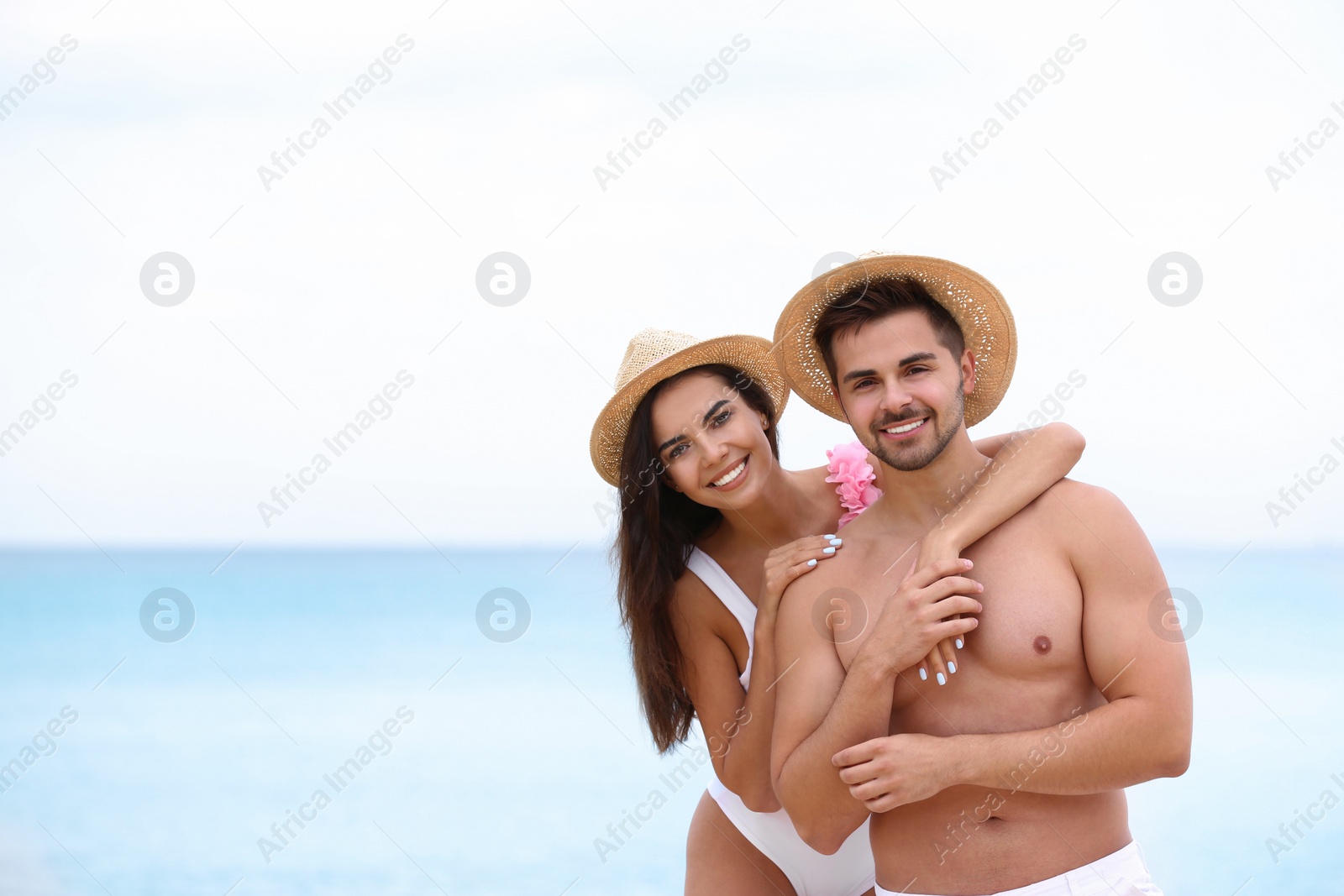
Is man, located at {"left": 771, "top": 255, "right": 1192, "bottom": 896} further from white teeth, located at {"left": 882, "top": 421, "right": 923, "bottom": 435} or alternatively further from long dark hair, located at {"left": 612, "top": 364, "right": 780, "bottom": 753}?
long dark hair, located at {"left": 612, "top": 364, "right": 780, "bottom": 753}

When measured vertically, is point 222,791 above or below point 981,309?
below

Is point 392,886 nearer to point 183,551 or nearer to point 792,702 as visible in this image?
point 792,702

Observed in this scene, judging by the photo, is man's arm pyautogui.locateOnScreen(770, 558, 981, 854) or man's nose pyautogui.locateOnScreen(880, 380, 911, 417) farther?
man's nose pyautogui.locateOnScreen(880, 380, 911, 417)

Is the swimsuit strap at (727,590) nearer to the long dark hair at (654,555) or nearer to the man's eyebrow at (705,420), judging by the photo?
the long dark hair at (654,555)

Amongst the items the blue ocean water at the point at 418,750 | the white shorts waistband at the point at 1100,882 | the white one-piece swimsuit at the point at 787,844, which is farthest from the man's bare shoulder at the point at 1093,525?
the blue ocean water at the point at 418,750

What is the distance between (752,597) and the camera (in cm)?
340

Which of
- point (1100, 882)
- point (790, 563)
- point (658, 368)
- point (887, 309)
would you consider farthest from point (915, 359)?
point (1100, 882)

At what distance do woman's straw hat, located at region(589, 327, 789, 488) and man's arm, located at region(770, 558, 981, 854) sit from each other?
86 centimetres

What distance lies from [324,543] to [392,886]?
3837 centimetres

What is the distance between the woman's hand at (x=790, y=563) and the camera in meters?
2.91

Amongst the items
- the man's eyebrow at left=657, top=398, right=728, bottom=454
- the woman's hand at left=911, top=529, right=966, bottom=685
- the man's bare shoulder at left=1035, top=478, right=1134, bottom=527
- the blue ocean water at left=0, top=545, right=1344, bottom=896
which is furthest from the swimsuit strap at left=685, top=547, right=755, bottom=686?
the man's bare shoulder at left=1035, top=478, right=1134, bottom=527

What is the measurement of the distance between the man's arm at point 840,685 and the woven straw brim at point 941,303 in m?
0.66

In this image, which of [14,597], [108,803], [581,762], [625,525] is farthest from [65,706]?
[625,525]

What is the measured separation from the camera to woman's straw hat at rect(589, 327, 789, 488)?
3318mm
